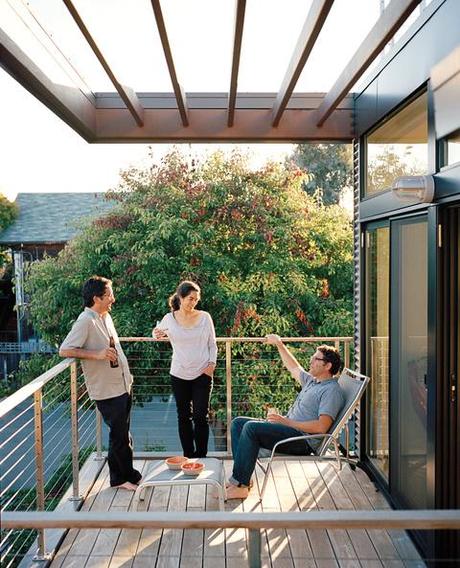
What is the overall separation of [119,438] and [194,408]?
2.43 ft

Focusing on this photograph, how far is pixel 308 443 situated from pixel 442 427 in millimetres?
1110

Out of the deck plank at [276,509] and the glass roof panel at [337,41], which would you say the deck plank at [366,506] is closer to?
the deck plank at [276,509]

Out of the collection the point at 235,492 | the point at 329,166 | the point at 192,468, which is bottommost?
the point at 235,492

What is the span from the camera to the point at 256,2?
158 inches

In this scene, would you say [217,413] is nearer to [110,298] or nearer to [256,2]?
[110,298]

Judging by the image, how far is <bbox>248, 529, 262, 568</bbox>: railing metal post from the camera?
1.41 meters

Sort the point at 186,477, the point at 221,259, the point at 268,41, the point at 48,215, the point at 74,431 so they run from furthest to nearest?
the point at 48,215 → the point at 221,259 → the point at 268,41 → the point at 74,431 → the point at 186,477

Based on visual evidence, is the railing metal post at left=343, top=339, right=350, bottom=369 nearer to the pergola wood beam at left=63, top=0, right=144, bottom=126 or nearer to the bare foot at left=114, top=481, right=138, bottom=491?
the bare foot at left=114, top=481, right=138, bottom=491

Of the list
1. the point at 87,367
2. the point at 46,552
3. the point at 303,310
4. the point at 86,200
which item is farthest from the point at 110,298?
the point at 86,200

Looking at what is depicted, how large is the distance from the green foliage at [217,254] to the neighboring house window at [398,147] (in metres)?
4.04

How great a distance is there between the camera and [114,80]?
4078mm

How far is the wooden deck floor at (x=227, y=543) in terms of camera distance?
356 cm

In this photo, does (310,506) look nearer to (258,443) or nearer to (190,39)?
(258,443)

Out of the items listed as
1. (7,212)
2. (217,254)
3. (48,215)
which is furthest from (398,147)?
(7,212)
